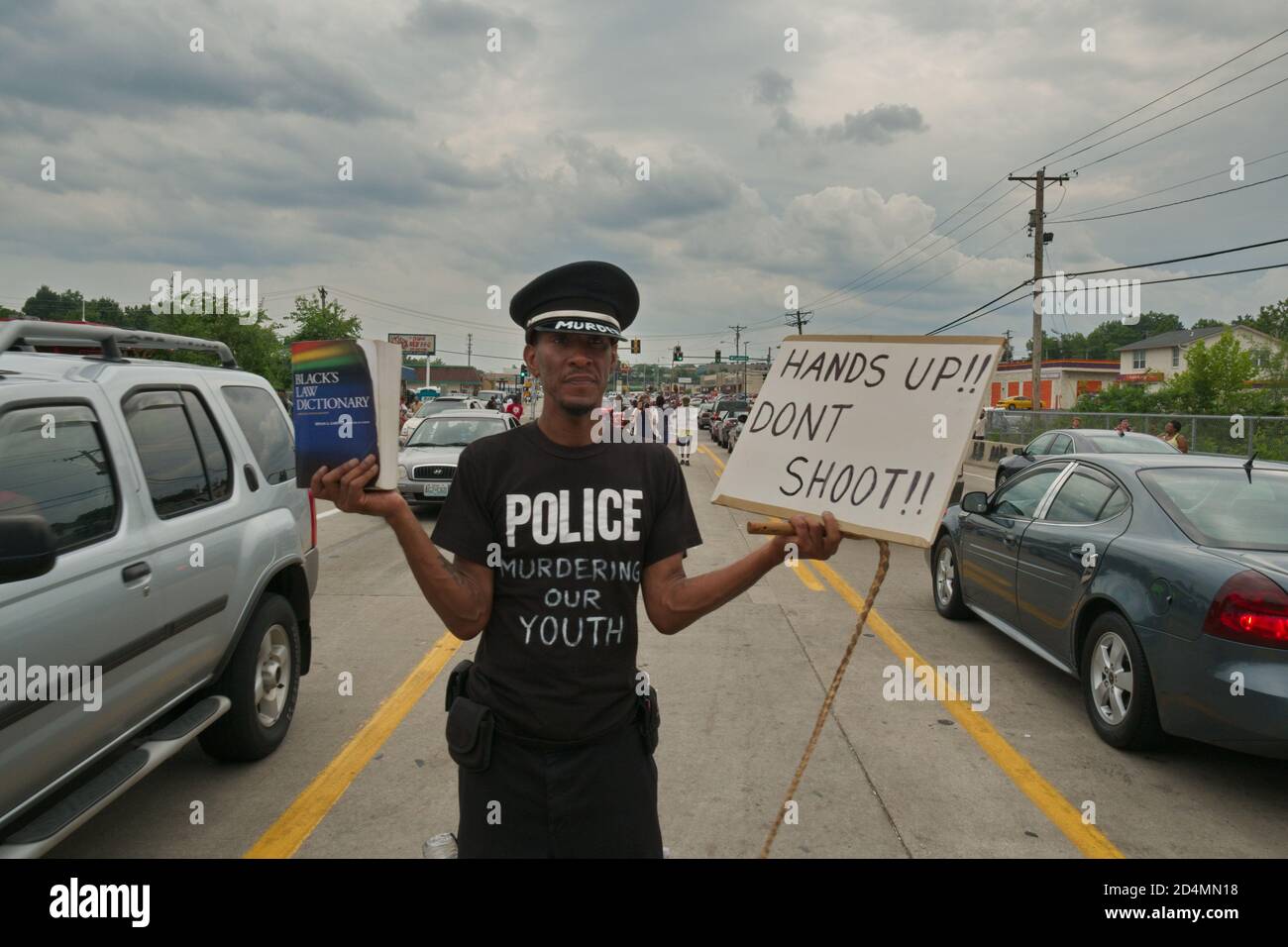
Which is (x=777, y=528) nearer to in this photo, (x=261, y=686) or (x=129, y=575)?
(x=129, y=575)

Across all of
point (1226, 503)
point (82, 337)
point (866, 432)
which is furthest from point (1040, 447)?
point (82, 337)

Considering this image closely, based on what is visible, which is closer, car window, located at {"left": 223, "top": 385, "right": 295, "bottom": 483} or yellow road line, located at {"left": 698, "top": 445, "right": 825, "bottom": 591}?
car window, located at {"left": 223, "top": 385, "right": 295, "bottom": 483}

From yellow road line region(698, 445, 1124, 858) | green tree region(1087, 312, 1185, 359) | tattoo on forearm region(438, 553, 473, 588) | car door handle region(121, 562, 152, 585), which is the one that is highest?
green tree region(1087, 312, 1185, 359)

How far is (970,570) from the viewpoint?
23.8 ft

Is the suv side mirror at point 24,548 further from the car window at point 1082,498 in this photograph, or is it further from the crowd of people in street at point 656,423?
the crowd of people in street at point 656,423

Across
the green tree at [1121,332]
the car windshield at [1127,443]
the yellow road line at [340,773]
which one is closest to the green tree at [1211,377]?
the car windshield at [1127,443]

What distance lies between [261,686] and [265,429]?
1.51 m

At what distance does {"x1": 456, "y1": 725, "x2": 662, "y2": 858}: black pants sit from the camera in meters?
2.05

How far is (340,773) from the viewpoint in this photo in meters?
4.45

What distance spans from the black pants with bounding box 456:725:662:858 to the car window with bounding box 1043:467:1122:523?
4528mm

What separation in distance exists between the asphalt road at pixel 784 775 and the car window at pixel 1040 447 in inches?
359

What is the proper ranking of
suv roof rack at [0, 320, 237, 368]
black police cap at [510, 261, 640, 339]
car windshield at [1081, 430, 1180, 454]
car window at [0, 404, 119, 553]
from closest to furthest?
black police cap at [510, 261, 640, 339], car window at [0, 404, 119, 553], suv roof rack at [0, 320, 237, 368], car windshield at [1081, 430, 1180, 454]

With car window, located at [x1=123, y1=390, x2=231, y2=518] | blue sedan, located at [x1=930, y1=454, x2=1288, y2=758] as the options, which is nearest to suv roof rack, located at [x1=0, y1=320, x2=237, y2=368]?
car window, located at [x1=123, y1=390, x2=231, y2=518]

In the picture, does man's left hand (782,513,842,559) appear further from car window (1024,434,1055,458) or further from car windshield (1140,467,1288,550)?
car window (1024,434,1055,458)
